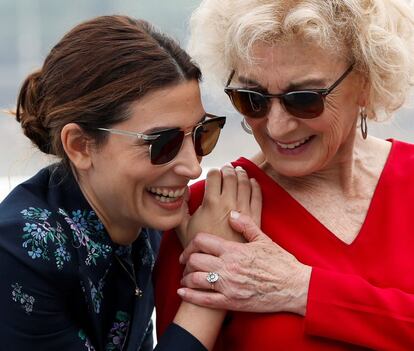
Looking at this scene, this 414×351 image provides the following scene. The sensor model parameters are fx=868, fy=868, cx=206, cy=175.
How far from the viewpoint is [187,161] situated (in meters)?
2.24

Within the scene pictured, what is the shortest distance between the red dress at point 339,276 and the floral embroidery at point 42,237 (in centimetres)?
36

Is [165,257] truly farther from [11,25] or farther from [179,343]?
[11,25]

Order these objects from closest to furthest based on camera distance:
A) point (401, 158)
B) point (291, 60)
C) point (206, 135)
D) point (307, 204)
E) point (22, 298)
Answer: point (22, 298) < point (291, 60) < point (206, 135) < point (307, 204) < point (401, 158)

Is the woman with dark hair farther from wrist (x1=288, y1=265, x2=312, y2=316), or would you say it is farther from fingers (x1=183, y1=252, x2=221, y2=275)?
wrist (x1=288, y1=265, x2=312, y2=316)

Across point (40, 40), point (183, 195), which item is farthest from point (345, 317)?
point (40, 40)

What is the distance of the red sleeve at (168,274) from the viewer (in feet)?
7.74

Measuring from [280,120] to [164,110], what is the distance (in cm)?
31

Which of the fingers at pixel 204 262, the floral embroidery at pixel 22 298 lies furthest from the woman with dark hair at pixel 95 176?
the fingers at pixel 204 262

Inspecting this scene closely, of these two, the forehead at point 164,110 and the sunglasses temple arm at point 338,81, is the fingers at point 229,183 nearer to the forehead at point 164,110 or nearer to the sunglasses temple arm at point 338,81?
the forehead at point 164,110

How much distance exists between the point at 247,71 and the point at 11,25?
14.2 feet

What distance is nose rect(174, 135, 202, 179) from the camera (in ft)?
7.28

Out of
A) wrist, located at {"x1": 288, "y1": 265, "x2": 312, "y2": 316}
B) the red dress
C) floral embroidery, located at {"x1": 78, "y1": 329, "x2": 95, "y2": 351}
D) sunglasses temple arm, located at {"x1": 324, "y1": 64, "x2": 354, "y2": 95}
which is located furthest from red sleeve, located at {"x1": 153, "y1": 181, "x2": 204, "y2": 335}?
sunglasses temple arm, located at {"x1": 324, "y1": 64, "x2": 354, "y2": 95}

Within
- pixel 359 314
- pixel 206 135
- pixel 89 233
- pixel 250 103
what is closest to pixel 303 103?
pixel 250 103

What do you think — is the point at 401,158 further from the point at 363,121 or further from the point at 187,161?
the point at 187,161
